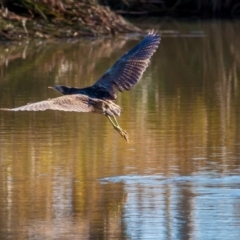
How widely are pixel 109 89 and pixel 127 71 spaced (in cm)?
34

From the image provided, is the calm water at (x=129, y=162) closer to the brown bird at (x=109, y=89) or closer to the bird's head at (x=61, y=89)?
the brown bird at (x=109, y=89)

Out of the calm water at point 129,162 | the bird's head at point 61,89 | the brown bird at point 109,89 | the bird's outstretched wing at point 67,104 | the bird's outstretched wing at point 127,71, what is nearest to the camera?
the calm water at point 129,162

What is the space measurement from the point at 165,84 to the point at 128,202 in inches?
281

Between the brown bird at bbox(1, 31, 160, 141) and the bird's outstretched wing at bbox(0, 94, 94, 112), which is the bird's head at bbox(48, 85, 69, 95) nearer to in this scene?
the brown bird at bbox(1, 31, 160, 141)

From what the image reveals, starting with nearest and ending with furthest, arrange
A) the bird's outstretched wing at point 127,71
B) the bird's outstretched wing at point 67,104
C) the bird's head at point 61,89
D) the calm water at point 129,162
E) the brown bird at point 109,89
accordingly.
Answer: the calm water at point 129,162 → the bird's outstretched wing at point 67,104 → the brown bird at point 109,89 → the bird's head at point 61,89 → the bird's outstretched wing at point 127,71

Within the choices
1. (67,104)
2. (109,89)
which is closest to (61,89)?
(109,89)

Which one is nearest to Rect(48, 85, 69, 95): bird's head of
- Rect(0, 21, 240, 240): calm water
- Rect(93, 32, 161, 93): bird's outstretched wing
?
Rect(93, 32, 161, 93): bird's outstretched wing

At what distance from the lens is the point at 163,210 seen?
742 centimetres

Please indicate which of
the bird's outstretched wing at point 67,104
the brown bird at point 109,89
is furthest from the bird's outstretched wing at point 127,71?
the bird's outstretched wing at point 67,104

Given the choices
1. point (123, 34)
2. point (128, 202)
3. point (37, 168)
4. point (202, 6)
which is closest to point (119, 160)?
point (37, 168)

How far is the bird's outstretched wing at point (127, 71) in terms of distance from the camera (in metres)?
8.97

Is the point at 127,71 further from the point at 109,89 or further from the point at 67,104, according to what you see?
the point at 67,104

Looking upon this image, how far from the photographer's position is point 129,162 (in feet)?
30.2

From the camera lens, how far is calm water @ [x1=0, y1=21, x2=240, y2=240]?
7094 mm
